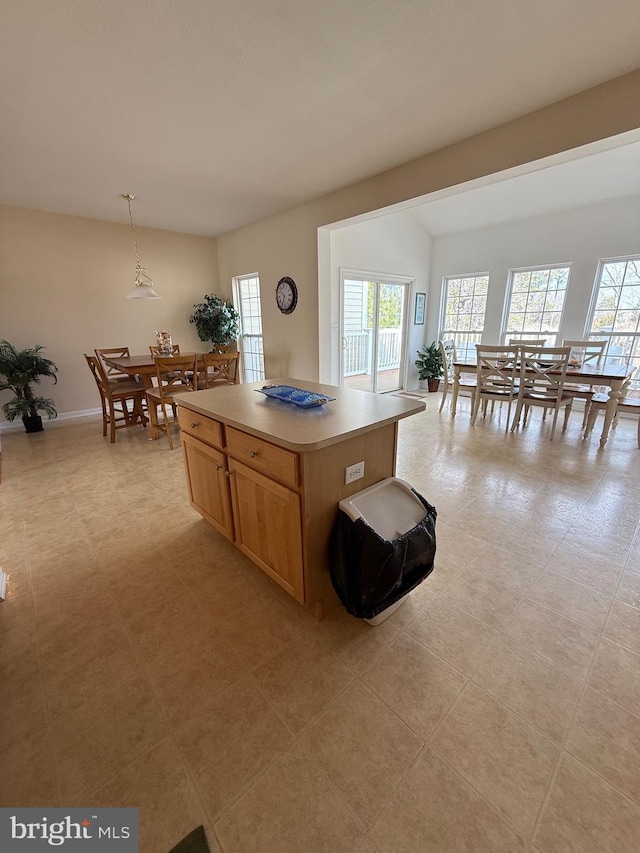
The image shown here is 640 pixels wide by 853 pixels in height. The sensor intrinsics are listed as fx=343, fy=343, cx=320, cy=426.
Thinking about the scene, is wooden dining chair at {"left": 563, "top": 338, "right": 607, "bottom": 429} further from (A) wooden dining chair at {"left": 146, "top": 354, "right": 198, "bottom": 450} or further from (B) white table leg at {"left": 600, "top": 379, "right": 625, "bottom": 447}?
(A) wooden dining chair at {"left": 146, "top": 354, "right": 198, "bottom": 450}

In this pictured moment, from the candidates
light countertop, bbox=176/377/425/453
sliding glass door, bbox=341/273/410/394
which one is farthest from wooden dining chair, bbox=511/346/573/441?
light countertop, bbox=176/377/425/453

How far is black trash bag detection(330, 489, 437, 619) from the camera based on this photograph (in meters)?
1.36

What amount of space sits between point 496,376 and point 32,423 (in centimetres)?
581

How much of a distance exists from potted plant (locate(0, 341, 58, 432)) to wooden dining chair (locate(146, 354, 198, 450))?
5.11 feet

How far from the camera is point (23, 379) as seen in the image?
4.06 m

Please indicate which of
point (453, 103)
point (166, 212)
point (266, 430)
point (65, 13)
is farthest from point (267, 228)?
point (266, 430)

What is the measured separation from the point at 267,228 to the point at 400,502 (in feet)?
15.2

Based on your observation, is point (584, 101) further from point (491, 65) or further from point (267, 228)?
point (267, 228)

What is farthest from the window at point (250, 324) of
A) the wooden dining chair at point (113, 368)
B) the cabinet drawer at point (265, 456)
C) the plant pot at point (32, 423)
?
the cabinet drawer at point (265, 456)

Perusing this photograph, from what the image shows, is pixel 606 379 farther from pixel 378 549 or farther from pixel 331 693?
pixel 331 693

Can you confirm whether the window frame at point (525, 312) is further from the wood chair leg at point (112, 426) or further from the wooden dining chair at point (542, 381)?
the wood chair leg at point (112, 426)

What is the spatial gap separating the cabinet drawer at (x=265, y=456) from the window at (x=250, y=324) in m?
4.19

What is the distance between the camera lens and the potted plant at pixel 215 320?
5617 mm

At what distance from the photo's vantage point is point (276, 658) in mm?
1425
